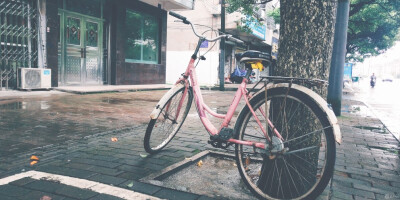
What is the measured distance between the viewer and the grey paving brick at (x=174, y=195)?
2.35 meters

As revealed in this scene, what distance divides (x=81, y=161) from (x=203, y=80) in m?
20.8

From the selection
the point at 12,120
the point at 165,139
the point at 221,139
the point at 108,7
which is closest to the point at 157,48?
the point at 108,7

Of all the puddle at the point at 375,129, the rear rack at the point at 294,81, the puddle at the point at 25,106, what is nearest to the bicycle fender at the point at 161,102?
the rear rack at the point at 294,81

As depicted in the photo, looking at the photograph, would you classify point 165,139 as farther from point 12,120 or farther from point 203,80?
point 203,80

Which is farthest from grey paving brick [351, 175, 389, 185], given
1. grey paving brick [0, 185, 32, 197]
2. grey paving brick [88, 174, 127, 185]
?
grey paving brick [0, 185, 32, 197]

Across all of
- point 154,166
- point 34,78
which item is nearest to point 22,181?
point 154,166

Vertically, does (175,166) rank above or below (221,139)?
below

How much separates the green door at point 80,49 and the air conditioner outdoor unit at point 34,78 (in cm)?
134

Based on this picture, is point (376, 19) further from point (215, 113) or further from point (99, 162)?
point (99, 162)

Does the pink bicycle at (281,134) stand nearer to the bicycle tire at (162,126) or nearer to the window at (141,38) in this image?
the bicycle tire at (162,126)

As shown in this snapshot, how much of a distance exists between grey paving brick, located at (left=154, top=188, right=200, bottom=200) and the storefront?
9.85 m

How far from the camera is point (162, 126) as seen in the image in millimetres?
3705

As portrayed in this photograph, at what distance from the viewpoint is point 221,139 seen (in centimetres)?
277

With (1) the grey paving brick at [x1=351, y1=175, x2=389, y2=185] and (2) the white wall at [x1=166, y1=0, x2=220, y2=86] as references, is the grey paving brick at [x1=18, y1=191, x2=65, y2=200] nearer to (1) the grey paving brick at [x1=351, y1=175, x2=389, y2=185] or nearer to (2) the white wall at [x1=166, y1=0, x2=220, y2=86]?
(1) the grey paving brick at [x1=351, y1=175, x2=389, y2=185]
